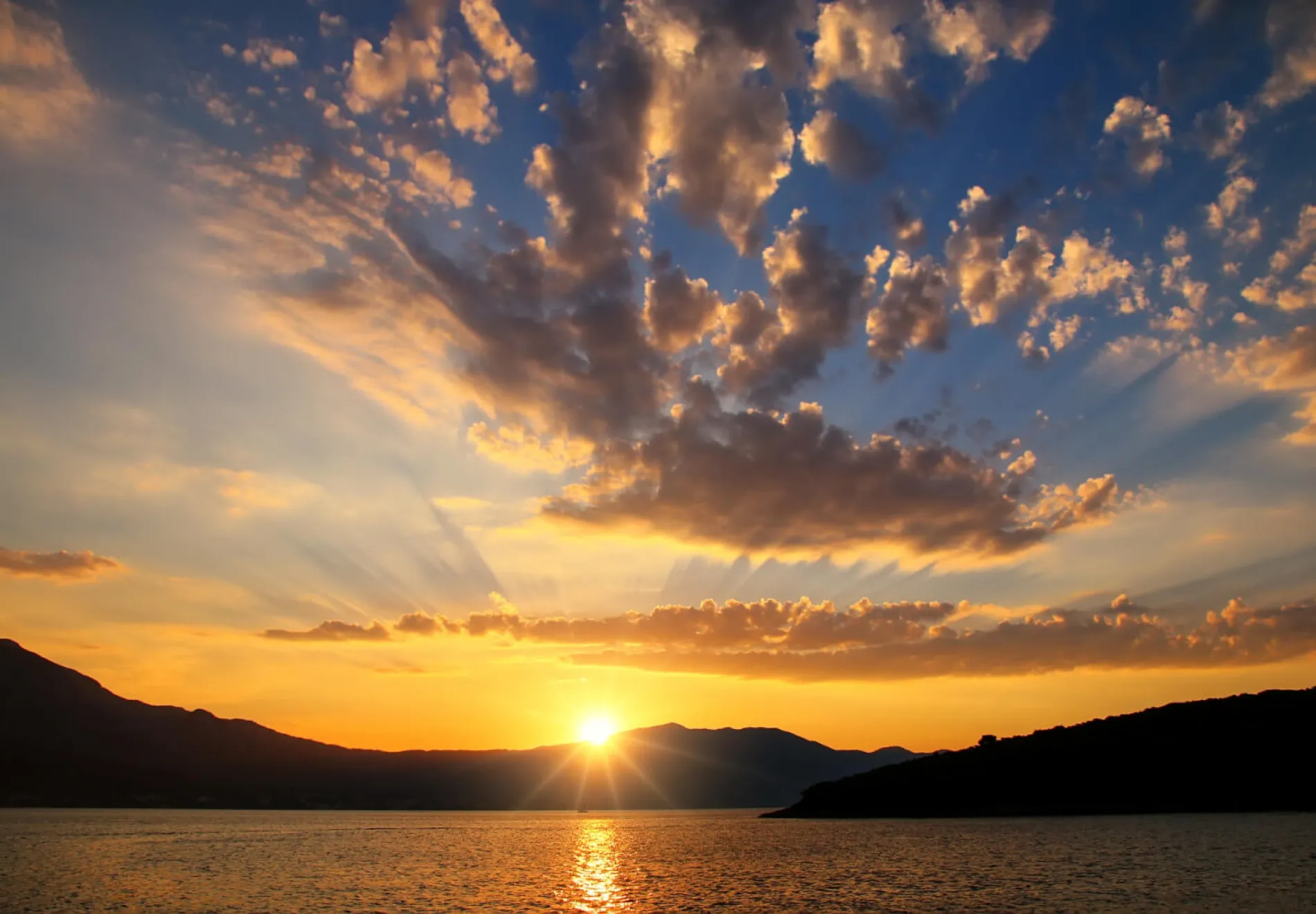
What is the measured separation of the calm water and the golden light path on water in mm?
450

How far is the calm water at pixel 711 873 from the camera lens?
76.2 meters

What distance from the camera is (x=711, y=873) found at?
369ft

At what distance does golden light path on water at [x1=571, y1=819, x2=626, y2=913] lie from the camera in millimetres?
80938

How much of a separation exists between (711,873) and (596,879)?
18096mm

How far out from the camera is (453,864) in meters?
126

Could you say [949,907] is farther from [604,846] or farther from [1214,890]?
[604,846]

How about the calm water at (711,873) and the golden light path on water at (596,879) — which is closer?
the calm water at (711,873)

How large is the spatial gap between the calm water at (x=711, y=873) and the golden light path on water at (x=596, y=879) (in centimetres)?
45

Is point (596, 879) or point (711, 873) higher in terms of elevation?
point (596, 879)

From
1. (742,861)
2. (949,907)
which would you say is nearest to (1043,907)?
(949,907)

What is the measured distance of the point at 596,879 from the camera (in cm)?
10550

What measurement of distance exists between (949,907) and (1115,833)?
107 m

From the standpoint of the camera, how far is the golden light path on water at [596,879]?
80938 mm

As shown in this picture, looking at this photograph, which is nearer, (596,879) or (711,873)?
(596,879)
